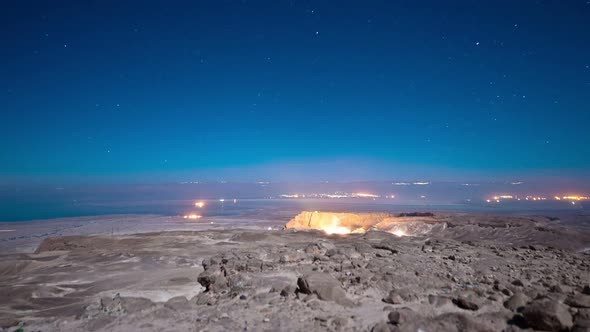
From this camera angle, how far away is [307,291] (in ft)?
27.6

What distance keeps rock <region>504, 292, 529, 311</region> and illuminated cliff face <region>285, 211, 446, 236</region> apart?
2117cm

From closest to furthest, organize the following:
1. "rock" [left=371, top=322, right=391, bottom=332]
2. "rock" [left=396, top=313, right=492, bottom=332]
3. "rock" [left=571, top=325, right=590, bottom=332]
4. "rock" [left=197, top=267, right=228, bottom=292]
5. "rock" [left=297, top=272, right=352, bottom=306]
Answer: "rock" [left=571, top=325, right=590, bottom=332] → "rock" [left=396, top=313, right=492, bottom=332] → "rock" [left=371, top=322, right=391, bottom=332] → "rock" [left=297, top=272, right=352, bottom=306] → "rock" [left=197, top=267, right=228, bottom=292]

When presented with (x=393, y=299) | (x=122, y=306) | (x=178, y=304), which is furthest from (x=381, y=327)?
(x=122, y=306)

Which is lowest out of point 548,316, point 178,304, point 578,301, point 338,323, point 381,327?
point 178,304

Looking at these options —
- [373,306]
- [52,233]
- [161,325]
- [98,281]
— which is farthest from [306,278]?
[52,233]

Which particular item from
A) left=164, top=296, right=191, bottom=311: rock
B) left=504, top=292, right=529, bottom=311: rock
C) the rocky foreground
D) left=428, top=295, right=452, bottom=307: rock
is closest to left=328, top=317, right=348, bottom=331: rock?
the rocky foreground

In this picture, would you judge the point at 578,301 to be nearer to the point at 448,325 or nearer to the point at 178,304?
the point at 448,325

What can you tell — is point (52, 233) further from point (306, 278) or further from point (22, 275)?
point (306, 278)

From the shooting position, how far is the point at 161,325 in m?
7.20

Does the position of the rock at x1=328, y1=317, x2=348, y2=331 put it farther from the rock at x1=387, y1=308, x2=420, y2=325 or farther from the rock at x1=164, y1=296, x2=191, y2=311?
the rock at x1=164, y1=296, x2=191, y2=311

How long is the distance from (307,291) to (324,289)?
0.48 meters

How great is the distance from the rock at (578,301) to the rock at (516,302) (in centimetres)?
76

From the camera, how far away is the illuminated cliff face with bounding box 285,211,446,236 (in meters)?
28.8

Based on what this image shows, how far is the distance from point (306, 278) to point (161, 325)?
3.76 m
